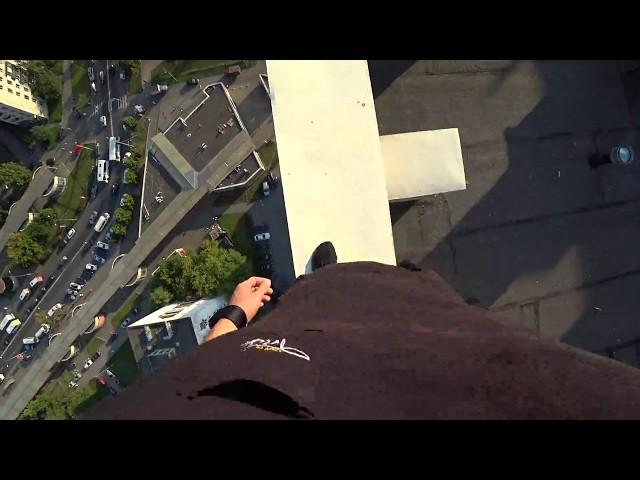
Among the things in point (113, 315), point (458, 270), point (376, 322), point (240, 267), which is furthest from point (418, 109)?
point (113, 315)

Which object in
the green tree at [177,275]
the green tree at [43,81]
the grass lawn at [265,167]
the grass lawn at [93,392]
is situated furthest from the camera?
the green tree at [43,81]

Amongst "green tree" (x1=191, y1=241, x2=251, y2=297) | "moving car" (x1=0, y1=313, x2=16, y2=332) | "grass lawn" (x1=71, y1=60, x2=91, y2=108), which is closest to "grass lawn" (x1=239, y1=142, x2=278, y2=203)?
"green tree" (x1=191, y1=241, x2=251, y2=297)

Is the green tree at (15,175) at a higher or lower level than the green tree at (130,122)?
lower

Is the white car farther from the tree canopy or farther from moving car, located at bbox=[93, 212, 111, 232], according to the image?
the tree canopy

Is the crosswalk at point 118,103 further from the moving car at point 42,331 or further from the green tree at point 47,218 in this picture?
the moving car at point 42,331

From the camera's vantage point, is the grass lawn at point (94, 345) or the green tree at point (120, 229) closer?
the green tree at point (120, 229)

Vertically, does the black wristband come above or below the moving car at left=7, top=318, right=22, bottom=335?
below

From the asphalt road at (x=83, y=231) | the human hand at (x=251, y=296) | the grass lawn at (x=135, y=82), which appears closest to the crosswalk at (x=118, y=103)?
the asphalt road at (x=83, y=231)
